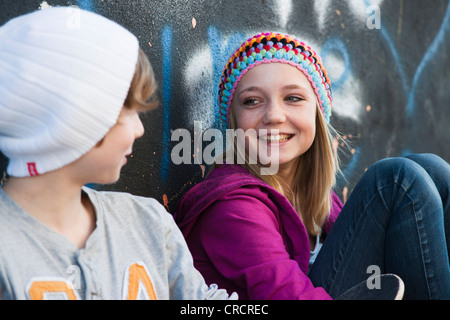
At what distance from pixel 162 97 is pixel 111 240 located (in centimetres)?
103

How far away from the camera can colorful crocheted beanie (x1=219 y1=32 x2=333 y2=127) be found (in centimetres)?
225

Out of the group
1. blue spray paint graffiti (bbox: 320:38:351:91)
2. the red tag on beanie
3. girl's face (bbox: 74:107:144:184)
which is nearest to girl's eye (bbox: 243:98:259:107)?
girl's face (bbox: 74:107:144:184)

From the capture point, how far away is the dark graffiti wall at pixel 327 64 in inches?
91.2

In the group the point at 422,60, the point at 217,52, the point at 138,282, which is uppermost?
the point at 422,60

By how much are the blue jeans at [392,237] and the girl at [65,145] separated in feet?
2.43

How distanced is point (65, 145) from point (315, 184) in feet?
4.39

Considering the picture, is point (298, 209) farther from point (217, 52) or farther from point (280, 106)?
point (217, 52)

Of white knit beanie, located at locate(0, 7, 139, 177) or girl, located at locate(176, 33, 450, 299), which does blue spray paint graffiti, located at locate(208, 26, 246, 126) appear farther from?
white knit beanie, located at locate(0, 7, 139, 177)

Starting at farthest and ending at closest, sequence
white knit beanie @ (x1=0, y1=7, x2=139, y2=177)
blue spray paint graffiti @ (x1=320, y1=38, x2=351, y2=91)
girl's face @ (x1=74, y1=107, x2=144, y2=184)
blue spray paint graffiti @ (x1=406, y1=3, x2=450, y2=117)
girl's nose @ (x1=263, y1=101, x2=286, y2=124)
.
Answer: blue spray paint graffiti @ (x1=406, y1=3, x2=450, y2=117) < blue spray paint graffiti @ (x1=320, y1=38, x2=351, y2=91) < girl's nose @ (x1=263, y1=101, x2=286, y2=124) < girl's face @ (x1=74, y1=107, x2=144, y2=184) < white knit beanie @ (x1=0, y1=7, x2=139, y2=177)

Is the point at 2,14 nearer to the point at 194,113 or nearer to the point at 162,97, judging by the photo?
the point at 162,97

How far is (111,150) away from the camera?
1.40 m

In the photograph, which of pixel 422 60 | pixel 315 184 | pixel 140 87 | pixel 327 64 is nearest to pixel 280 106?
pixel 315 184

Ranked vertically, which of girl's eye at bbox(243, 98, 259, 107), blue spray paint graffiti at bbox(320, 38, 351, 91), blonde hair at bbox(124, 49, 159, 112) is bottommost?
blonde hair at bbox(124, 49, 159, 112)

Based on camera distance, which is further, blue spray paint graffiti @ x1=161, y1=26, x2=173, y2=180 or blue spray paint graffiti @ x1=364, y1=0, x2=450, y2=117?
blue spray paint graffiti @ x1=364, y1=0, x2=450, y2=117
